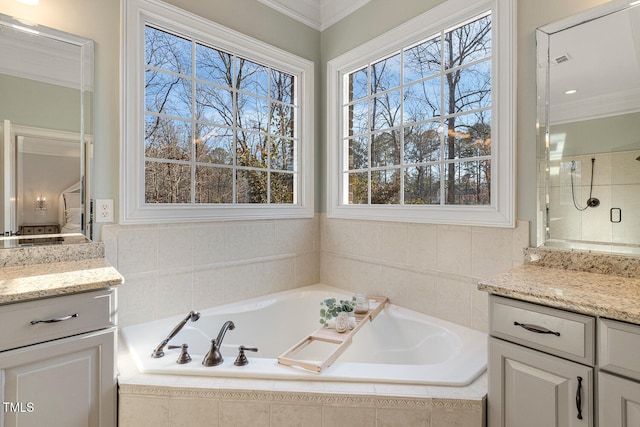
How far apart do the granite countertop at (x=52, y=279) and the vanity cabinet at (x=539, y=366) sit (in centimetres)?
150

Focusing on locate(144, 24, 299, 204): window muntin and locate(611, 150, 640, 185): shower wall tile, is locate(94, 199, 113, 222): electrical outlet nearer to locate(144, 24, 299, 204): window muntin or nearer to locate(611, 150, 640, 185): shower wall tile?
locate(144, 24, 299, 204): window muntin

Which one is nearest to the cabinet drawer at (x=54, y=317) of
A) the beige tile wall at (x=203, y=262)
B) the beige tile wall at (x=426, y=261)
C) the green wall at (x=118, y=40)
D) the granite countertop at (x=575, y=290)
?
the beige tile wall at (x=203, y=262)

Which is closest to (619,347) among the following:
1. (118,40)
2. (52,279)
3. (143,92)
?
(52,279)

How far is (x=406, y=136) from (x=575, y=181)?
1.04 meters

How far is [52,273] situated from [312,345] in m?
1.47

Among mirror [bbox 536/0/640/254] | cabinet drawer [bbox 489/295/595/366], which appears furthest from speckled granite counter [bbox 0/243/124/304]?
mirror [bbox 536/0/640/254]

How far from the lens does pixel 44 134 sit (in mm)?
1677

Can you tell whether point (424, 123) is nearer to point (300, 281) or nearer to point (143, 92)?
point (300, 281)

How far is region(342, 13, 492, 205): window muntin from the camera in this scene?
6.37 ft

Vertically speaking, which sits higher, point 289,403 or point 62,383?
point 62,383

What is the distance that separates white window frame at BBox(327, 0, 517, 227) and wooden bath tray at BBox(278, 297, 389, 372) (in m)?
0.63

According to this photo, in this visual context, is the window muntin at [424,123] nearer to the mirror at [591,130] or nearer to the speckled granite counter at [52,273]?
the mirror at [591,130]

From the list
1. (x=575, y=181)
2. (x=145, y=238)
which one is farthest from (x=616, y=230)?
(x=145, y=238)

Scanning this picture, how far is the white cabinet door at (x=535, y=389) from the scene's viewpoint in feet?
3.47
